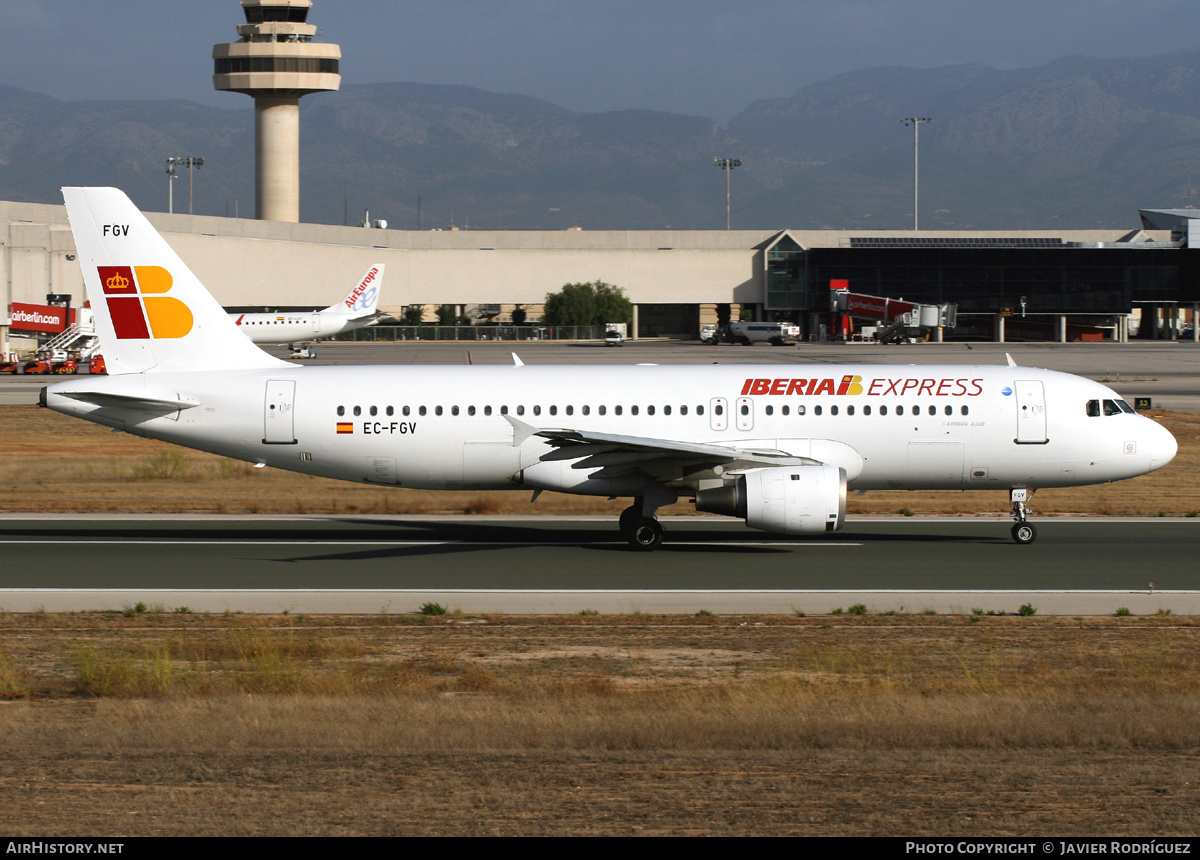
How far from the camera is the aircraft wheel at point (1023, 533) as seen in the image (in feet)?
88.4

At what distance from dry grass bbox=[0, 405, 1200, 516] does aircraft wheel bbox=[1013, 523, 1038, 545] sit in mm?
5308

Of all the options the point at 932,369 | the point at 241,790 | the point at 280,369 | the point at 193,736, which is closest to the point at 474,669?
the point at 193,736

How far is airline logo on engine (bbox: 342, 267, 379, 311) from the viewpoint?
4284 inches

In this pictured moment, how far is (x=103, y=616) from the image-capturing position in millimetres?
19812

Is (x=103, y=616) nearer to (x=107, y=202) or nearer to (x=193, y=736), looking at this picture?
(x=193, y=736)

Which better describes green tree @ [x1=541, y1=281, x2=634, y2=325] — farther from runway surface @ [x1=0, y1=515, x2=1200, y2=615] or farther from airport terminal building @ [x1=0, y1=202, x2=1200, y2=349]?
runway surface @ [x1=0, y1=515, x2=1200, y2=615]

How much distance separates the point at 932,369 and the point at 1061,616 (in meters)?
8.65

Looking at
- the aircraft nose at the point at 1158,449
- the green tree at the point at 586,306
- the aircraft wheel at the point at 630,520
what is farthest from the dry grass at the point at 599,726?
the green tree at the point at 586,306

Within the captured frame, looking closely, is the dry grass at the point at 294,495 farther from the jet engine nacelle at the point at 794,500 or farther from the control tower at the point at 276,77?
the control tower at the point at 276,77

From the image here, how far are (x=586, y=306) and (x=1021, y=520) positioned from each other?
12564cm

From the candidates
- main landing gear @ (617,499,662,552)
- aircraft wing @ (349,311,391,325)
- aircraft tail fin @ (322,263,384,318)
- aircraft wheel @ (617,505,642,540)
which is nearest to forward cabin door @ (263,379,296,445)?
aircraft wheel @ (617,505,642,540)

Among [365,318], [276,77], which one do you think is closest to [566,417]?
[365,318]

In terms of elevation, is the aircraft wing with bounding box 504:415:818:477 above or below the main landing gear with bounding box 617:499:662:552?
above

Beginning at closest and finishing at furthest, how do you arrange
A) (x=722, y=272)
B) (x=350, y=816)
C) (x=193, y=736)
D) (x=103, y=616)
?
1. (x=350, y=816)
2. (x=193, y=736)
3. (x=103, y=616)
4. (x=722, y=272)
